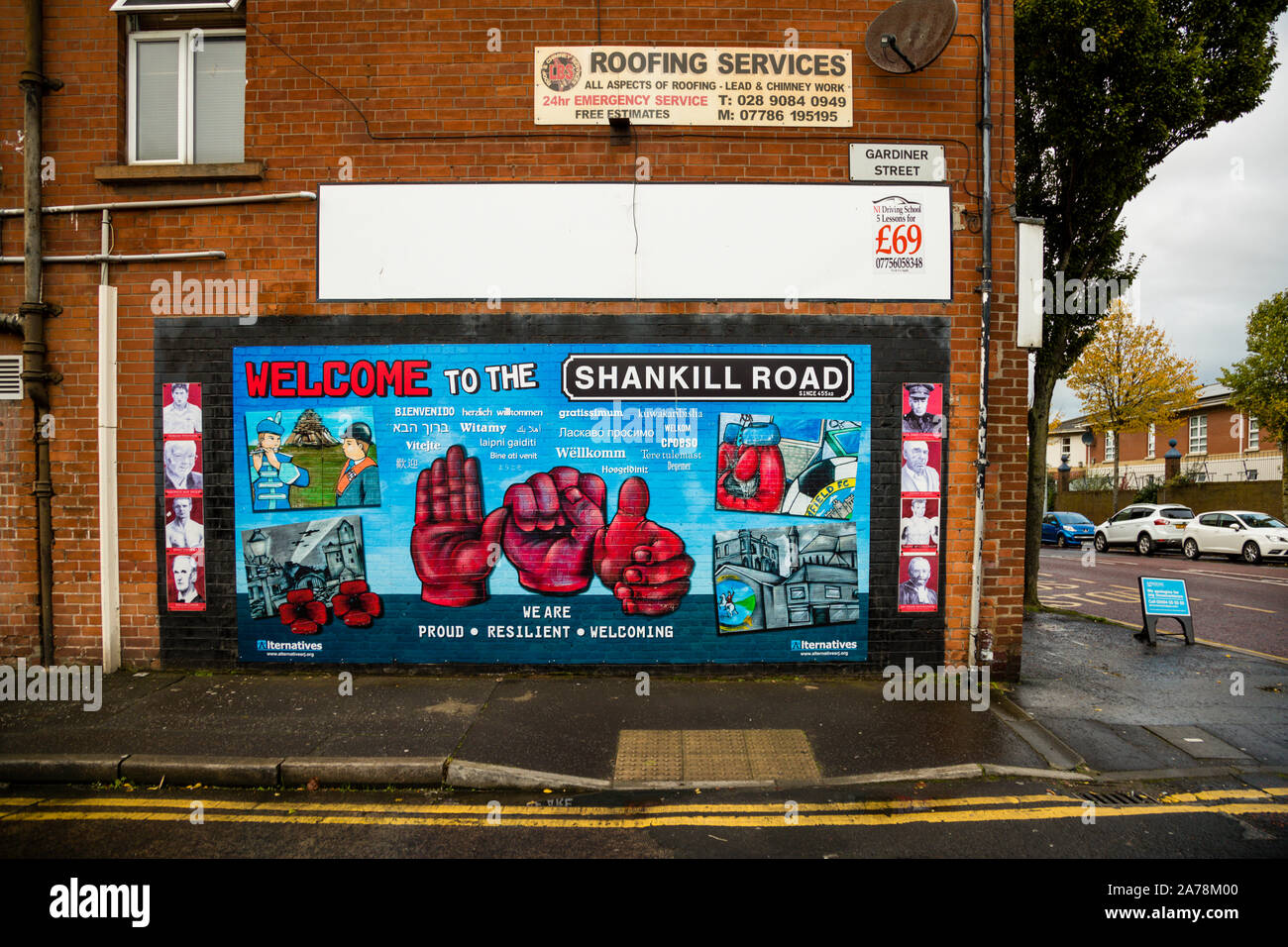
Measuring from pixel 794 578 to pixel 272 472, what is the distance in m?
5.43

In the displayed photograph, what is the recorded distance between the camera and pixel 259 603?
676 centimetres

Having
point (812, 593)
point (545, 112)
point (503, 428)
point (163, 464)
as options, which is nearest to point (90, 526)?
point (163, 464)

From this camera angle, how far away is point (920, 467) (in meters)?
6.67

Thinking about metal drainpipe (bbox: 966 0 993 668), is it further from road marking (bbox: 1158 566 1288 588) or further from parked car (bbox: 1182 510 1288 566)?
parked car (bbox: 1182 510 1288 566)

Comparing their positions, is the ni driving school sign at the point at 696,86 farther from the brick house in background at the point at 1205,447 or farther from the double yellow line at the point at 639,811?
the brick house in background at the point at 1205,447

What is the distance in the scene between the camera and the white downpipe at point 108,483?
6.64 m

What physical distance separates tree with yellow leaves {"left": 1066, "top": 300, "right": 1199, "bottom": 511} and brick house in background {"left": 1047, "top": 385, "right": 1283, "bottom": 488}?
155cm

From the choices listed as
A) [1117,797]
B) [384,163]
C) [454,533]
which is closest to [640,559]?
[454,533]

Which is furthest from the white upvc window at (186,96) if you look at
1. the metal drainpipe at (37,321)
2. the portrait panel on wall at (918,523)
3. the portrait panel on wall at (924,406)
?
the portrait panel on wall at (918,523)

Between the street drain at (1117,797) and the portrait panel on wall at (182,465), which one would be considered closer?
the street drain at (1117,797)

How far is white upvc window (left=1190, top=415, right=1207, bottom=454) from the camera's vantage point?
37.9m

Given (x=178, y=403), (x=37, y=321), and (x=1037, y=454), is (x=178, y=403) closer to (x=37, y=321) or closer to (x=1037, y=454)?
(x=37, y=321)

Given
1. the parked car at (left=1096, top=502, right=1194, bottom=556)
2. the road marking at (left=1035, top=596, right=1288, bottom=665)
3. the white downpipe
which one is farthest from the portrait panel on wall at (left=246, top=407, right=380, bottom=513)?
the parked car at (left=1096, top=502, right=1194, bottom=556)

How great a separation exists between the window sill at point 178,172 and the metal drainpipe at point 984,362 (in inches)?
285
